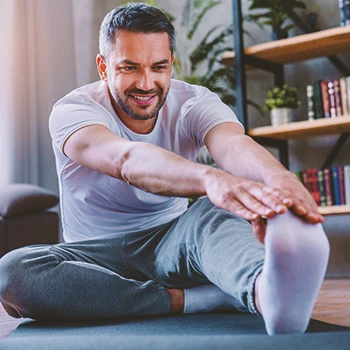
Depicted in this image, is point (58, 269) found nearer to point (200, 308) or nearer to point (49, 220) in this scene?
point (200, 308)

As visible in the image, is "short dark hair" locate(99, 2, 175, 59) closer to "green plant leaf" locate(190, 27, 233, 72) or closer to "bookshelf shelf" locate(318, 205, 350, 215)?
"bookshelf shelf" locate(318, 205, 350, 215)

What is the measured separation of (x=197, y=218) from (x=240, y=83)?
1.70 meters

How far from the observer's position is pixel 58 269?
1271 millimetres

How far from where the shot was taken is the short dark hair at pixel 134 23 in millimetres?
1398

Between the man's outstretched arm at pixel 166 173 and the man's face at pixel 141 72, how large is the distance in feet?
0.60

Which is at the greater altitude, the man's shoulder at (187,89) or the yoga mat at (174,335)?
the man's shoulder at (187,89)

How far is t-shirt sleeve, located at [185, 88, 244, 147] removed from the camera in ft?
4.51

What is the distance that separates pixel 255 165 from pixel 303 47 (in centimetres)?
182

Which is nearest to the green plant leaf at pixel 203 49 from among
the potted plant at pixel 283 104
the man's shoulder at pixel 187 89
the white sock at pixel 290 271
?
the potted plant at pixel 283 104

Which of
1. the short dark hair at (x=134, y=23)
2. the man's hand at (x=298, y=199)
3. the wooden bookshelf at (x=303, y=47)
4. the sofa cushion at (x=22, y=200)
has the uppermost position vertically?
the wooden bookshelf at (x=303, y=47)

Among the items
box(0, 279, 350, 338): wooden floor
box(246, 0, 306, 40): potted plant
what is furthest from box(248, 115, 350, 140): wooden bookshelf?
box(0, 279, 350, 338): wooden floor

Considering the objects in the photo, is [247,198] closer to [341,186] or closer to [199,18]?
[341,186]

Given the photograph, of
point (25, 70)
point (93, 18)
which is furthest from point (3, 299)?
point (93, 18)

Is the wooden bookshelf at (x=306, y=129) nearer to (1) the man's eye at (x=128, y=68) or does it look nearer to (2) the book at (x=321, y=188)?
(2) the book at (x=321, y=188)
